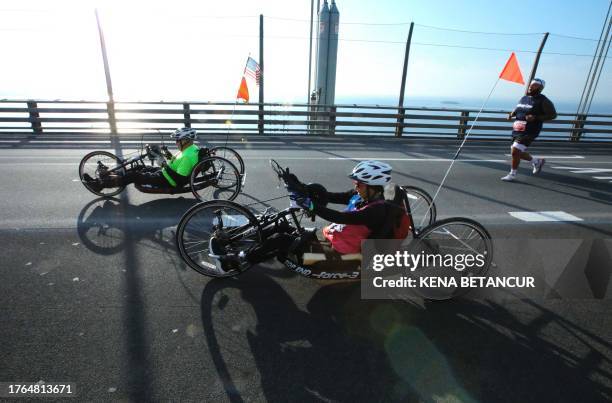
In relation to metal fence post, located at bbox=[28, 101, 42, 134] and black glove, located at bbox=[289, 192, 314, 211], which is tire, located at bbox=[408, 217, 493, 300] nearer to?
black glove, located at bbox=[289, 192, 314, 211]

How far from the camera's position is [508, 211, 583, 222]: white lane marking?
567cm

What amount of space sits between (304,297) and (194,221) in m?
1.47

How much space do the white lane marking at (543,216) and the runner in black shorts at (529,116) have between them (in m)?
2.25

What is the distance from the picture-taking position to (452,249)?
12.1ft

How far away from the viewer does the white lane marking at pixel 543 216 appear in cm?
567

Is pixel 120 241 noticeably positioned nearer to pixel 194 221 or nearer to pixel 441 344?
pixel 194 221

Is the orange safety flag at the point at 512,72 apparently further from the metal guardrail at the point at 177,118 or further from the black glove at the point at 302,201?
the metal guardrail at the point at 177,118

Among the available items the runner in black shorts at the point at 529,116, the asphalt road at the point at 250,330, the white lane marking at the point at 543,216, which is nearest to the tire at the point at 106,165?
the asphalt road at the point at 250,330

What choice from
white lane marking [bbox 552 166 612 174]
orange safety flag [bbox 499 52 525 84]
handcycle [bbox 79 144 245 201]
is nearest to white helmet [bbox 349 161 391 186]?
handcycle [bbox 79 144 245 201]

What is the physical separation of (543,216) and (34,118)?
49.9 ft

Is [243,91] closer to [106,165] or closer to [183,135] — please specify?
[183,135]

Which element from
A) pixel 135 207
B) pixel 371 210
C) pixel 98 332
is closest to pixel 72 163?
pixel 135 207

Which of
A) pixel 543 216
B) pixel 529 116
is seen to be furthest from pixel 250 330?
pixel 529 116

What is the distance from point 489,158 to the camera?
10688 mm
